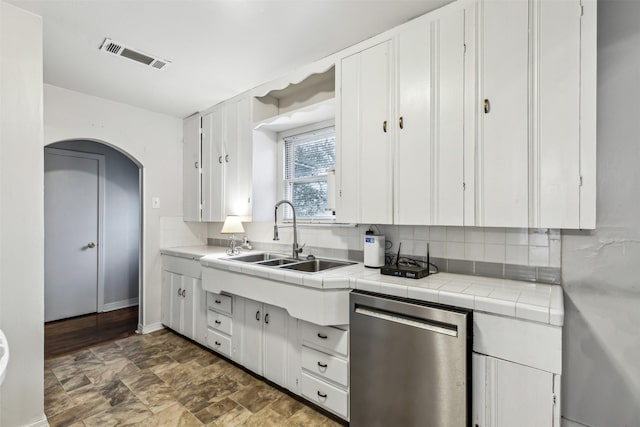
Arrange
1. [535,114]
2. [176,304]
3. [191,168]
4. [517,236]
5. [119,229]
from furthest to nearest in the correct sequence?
[119,229] < [191,168] < [176,304] < [517,236] < [535,114]

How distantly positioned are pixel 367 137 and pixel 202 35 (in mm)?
1318

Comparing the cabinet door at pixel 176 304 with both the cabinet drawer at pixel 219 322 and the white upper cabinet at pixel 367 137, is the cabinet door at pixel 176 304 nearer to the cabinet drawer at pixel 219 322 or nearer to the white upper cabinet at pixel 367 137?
the cabinet drawer at pixel 219 322

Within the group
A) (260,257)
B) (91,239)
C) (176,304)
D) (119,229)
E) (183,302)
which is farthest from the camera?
(119,229)

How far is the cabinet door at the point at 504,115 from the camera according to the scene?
1517 millimetres

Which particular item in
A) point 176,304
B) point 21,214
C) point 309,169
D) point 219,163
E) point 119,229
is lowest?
point 176,304

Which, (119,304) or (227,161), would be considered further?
(119,304)

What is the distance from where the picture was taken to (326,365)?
194 centimetres

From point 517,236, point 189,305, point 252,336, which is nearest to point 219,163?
point 189,305

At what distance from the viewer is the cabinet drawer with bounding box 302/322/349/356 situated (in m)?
1.86

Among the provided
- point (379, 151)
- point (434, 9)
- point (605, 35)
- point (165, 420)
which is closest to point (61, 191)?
point (165, 420)

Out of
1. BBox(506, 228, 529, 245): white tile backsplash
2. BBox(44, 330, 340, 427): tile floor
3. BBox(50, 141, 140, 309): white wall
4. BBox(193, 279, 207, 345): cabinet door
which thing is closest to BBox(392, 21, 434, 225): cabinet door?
BBox(506, 228, 529, 245): white tile backsplash

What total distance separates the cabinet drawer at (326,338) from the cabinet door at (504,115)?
1040 mm

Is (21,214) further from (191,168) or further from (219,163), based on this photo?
(191,168)

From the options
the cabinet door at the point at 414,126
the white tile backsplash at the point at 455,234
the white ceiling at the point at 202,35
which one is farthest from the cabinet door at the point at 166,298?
the white tile backsplash at the point at 455,234
